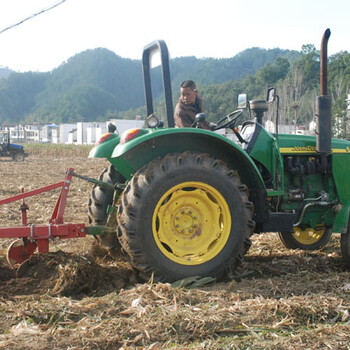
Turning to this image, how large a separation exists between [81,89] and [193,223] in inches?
5749

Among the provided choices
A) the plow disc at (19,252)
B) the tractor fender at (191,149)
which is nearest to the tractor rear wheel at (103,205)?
the tractor fender at (191,149)

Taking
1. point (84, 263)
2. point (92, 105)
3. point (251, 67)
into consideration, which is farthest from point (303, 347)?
point (92, 105)

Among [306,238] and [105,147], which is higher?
[105,147]

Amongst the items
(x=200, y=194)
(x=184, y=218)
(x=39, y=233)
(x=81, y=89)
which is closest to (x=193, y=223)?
(x=184, y=218)

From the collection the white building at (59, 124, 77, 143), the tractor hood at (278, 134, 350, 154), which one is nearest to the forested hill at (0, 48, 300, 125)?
the white building at (59, 124, 77, 143)

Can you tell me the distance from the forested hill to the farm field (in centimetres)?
12540

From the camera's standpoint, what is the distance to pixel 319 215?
15.9 ft

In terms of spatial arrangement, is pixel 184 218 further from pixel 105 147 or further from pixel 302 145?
pixel 302 145

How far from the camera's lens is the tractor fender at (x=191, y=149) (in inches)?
147

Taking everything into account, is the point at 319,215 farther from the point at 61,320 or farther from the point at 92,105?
the point at 92,105

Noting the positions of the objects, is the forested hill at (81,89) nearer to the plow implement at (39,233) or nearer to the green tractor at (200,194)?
the green tractor at (200,194)

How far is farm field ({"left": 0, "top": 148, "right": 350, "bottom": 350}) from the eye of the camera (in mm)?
2604

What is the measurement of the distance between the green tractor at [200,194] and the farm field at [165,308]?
264 millimetres

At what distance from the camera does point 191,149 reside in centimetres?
404
